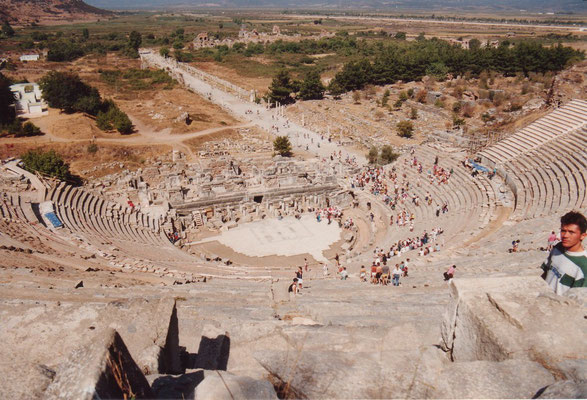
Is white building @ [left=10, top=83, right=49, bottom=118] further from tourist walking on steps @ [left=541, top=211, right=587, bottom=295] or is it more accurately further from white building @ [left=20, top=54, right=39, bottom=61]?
tourist walking on steps @ [left=541, top=211, right=587, bottom=295]

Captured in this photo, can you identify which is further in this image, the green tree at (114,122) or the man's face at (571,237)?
the green tree at (114,122)

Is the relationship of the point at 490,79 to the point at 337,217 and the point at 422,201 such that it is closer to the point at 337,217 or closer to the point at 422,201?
the point at 422,201

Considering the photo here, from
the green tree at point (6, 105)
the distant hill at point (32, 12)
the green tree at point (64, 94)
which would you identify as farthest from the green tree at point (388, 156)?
the distant hill at point (32, 12)

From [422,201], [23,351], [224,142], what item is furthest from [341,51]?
[23,351]

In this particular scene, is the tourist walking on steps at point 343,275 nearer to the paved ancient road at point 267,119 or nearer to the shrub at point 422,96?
the paved ancient road at point 267,119

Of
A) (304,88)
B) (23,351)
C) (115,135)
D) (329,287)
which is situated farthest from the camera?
(304,88)

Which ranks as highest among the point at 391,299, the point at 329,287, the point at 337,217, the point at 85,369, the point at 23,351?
the point at 85,369

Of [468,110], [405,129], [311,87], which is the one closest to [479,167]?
[405,129]

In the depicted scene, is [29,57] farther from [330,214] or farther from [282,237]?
[330,214]
